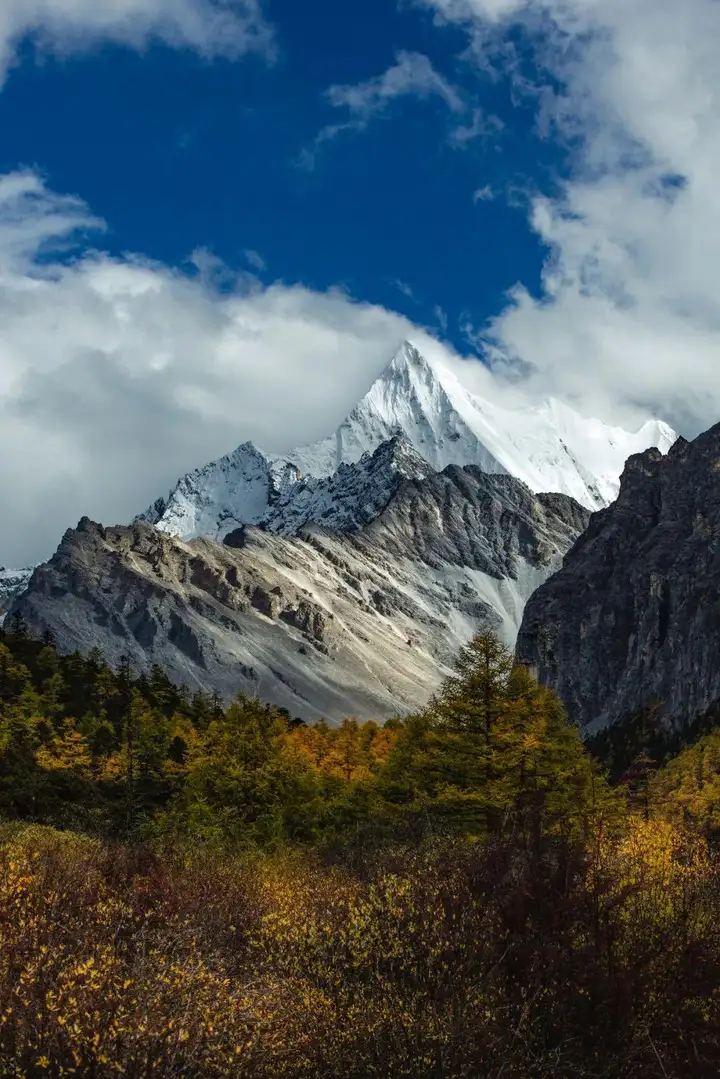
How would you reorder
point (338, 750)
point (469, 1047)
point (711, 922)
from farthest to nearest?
1. point (338, 750)
2. point (711, 922)
3. point (469, 1047)

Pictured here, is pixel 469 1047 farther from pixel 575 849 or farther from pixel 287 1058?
pixel 575 849

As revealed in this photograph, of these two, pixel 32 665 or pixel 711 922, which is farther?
pixel 32 665

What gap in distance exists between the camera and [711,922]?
67.7ft

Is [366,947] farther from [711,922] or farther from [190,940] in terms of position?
[711,922]

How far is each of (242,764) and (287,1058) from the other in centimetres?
3690

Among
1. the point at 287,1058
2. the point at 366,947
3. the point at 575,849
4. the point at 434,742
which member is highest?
the point at 434,742

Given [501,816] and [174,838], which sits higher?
[501,816]

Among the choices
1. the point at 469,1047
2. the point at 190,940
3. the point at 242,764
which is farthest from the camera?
the point at 242,764

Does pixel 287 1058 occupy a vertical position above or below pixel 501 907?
below

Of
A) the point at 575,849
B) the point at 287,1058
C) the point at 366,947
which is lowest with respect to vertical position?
the point at 287,1058

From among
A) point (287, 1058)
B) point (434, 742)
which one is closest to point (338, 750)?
point (434, 742)

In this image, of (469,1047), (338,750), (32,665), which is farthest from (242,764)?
(32,665)

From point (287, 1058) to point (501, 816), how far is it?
25.7m

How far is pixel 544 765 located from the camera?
4531 cm
